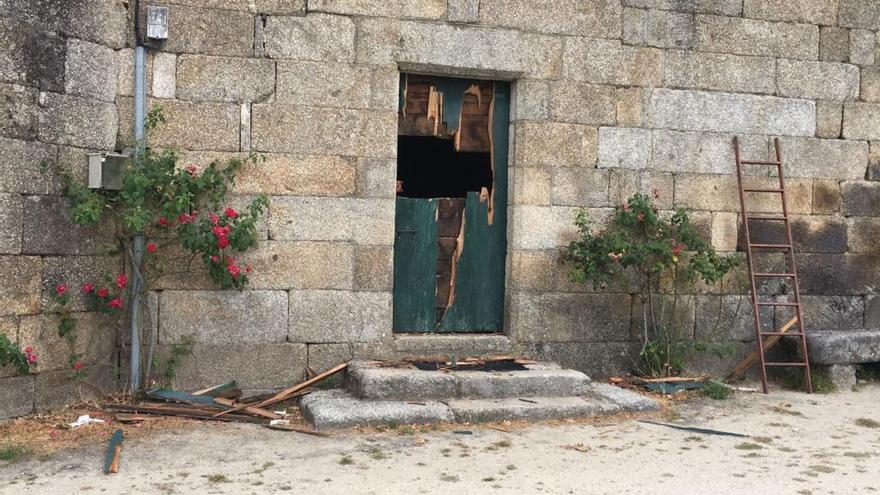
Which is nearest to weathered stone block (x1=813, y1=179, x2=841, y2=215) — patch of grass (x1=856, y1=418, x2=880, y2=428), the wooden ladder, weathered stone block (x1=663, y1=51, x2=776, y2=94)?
the wooden ladder

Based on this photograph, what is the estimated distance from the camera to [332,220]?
6.42 meters

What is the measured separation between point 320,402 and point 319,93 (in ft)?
7.46

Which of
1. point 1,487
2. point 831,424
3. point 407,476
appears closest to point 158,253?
point 1,487

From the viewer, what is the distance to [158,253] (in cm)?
609

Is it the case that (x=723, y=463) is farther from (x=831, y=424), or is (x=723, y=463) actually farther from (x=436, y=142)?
(x=436, y=142)

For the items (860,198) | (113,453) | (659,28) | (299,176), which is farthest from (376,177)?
(860,198)

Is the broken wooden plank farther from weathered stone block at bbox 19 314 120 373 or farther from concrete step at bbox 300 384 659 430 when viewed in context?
concrete step at bbox 300 384 659 430

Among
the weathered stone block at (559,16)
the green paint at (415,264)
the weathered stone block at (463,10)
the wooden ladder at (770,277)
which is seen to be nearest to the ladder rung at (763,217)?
the wooden ladder at (770,277)

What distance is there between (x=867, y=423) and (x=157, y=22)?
569cm

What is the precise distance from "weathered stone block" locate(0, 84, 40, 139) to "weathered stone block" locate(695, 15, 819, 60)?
506cm

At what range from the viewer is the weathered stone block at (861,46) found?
24.5 feet

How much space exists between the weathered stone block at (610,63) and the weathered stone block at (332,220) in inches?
73.4

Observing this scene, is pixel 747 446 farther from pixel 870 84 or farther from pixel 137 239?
pixel 137 239

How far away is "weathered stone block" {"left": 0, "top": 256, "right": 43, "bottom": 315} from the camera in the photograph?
5.34 metres
